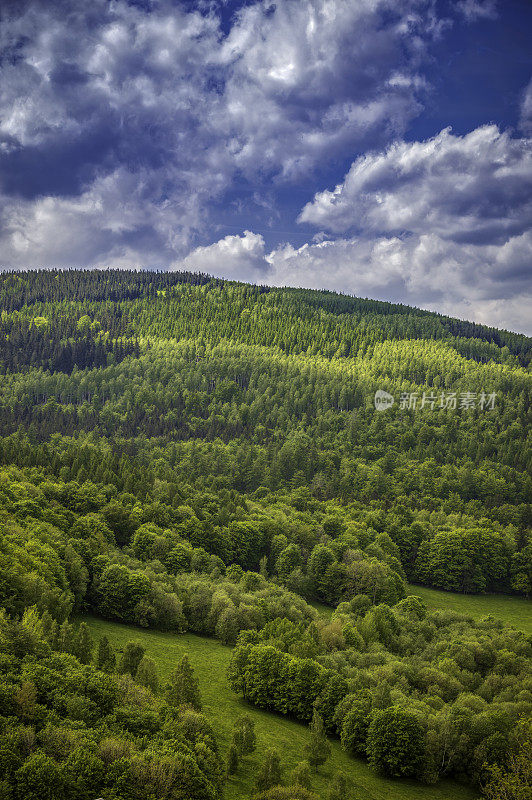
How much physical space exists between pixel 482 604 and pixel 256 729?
4201 inches

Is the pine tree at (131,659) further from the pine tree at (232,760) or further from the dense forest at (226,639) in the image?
the pine tree at (232,760)

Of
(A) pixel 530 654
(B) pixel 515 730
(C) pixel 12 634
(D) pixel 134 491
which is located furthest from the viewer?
(D) pixel 134 491

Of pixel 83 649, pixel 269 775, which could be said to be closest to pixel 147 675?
pixel 83 649

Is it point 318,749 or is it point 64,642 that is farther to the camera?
point 64,642

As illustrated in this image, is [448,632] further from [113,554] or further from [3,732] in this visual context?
[3,732]

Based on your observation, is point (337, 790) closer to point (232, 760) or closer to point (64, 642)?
point (232, 760)

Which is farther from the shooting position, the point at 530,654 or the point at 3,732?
the point at 530,654

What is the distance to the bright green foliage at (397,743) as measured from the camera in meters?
63.6

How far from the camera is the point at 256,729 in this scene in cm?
6788

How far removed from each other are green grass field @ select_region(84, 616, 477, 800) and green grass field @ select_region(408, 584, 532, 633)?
74.6 m

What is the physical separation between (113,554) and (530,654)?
2885 inches

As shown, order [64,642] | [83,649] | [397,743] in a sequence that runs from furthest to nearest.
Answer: [397,743] < [64,642] < [83,649]

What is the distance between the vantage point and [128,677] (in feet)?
186

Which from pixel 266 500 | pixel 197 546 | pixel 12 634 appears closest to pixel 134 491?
pixel 197 546
